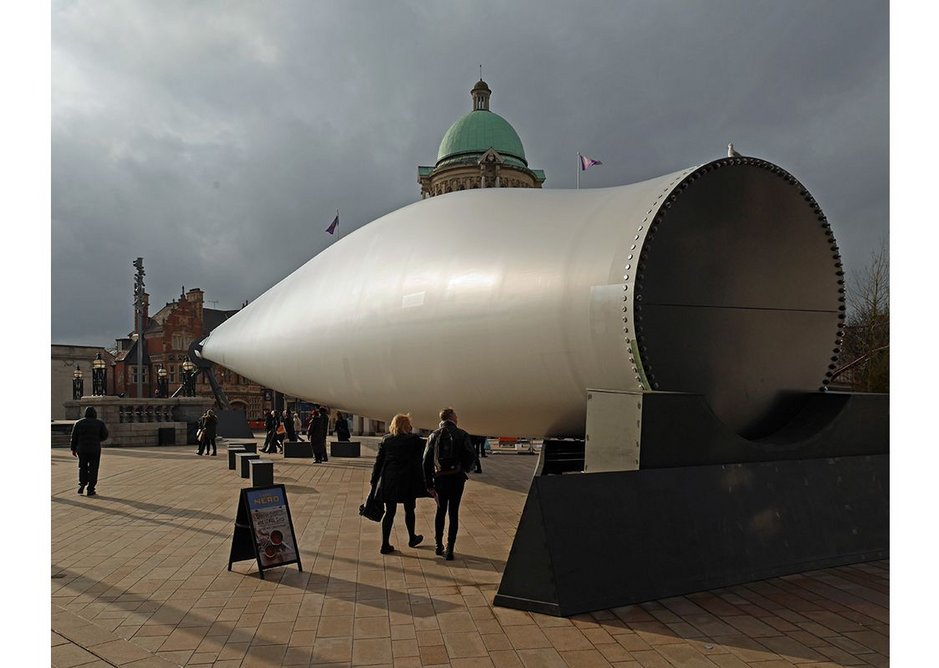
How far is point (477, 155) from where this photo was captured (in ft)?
210

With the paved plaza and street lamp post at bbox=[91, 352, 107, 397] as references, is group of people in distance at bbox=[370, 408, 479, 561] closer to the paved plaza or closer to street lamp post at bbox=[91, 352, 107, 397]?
the paved plaza

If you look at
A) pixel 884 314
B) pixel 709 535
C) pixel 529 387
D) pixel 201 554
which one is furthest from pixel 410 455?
pixel 884 314

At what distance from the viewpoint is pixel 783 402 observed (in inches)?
284

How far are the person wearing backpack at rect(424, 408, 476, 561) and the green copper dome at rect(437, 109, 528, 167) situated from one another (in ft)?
193

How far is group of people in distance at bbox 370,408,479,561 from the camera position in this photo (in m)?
7.10

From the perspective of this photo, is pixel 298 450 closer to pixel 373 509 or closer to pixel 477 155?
pixel 373 509

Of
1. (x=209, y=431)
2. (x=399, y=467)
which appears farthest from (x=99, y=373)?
(x=399, y=467)

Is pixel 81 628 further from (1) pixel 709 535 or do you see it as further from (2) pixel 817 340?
(2) pixel 817 340

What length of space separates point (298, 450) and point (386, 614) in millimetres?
13688

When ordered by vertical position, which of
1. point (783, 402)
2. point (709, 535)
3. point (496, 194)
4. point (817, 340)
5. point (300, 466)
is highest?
point (496, 194)

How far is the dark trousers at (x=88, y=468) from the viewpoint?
39.3 feet

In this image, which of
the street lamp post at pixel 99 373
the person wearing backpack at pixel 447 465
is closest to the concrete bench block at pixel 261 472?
the person wearing backpack at pixel 447 465

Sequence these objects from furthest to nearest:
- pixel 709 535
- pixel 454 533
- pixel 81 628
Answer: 1. pixel 454 533
2. pixel 709 535
3. pixel 81 628

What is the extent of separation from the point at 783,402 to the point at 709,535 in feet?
6.47
